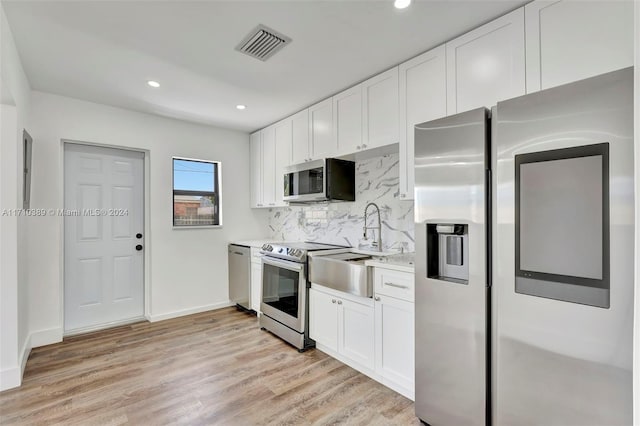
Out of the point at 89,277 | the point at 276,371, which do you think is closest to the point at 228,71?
the point at 276,371

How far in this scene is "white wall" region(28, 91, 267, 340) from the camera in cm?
311

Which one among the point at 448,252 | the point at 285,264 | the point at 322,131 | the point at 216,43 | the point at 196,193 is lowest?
the point at 285,264

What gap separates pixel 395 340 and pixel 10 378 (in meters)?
2.84

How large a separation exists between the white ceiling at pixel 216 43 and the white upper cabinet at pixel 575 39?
0.21 m

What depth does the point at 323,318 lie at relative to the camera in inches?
113

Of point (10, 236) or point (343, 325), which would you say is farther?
point (343, 325)

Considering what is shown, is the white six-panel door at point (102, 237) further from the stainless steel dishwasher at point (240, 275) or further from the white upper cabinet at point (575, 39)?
the white upper cabinet at point (575, 39)

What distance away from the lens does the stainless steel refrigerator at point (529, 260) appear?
1222mm


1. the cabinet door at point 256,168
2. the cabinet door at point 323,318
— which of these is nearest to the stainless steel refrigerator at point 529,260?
the cabinet door at point 323,318

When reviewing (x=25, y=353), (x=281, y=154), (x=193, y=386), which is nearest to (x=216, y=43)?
(x=281, y=154)

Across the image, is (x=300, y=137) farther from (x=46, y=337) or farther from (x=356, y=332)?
(x=46, y=337)

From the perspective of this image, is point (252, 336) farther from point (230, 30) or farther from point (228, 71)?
point (230, 30)

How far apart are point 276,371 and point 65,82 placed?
3.18m

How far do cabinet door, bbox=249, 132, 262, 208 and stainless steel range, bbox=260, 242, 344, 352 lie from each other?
3.35ft
